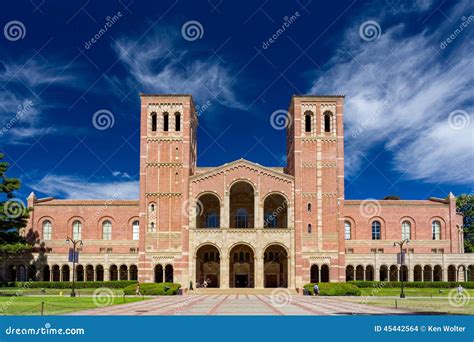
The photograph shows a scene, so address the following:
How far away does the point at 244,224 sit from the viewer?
69.4 m

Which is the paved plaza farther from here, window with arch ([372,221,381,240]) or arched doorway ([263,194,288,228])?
window with arch ([372,221,381,240])

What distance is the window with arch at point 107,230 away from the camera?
233 ft

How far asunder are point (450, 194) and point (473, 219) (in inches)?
576

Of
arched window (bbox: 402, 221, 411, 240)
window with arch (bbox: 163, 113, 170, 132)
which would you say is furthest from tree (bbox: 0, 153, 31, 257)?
arched window (bbox: 402, 221, 411, 240)

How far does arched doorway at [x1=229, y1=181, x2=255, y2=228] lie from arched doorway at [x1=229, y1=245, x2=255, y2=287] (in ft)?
13.8

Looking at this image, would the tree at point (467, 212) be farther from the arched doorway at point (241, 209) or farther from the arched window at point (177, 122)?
the arched window at point (177, 122)

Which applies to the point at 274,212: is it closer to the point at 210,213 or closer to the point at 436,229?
the point at 210,213

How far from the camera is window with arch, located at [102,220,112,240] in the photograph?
71.1 m

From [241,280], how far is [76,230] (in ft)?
75.1

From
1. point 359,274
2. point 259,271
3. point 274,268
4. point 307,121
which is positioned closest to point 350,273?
point 359,274

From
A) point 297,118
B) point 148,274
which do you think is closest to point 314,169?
point 297,118

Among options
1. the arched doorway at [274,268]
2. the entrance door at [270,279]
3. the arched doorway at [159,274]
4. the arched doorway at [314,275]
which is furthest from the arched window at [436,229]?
the arched doorway at [159,274]

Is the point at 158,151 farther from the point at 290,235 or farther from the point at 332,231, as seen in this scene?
the point at 332,231

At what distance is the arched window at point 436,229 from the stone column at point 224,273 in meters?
28.6
